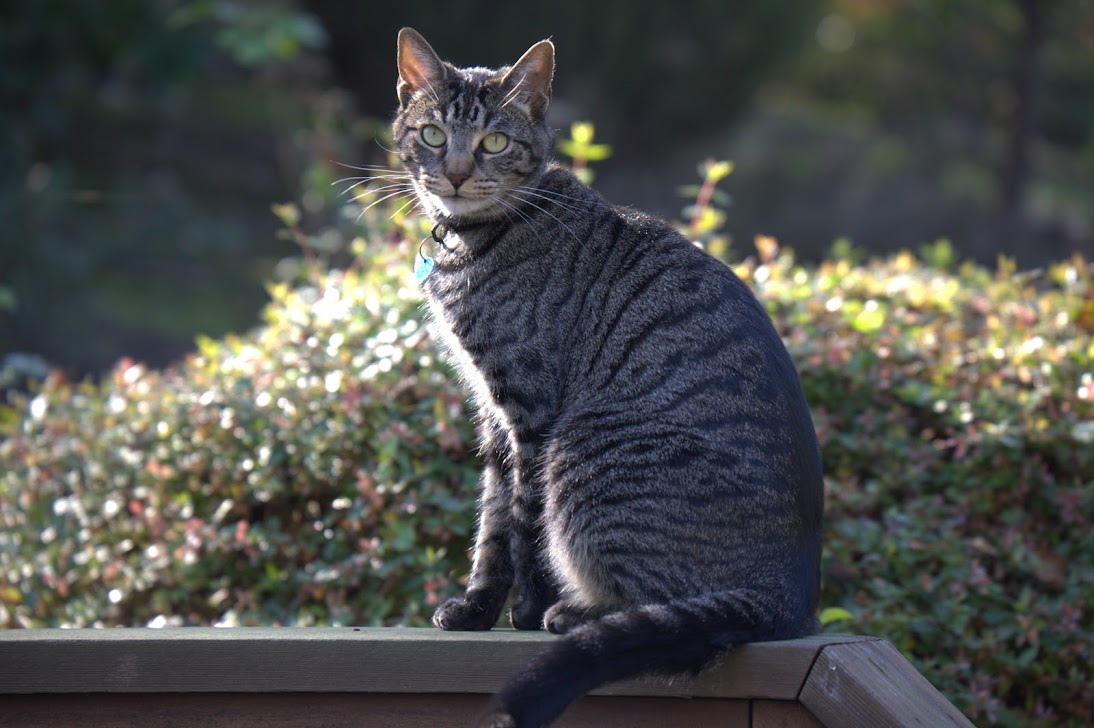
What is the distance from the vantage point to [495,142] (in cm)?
283

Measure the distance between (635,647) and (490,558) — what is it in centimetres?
74

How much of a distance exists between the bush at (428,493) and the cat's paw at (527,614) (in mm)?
422

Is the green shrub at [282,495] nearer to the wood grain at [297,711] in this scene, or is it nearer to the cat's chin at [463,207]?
the cat's chin at [463,207]

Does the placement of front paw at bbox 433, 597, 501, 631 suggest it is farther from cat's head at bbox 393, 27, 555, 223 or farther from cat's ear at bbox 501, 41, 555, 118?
cat's ear at bbox 501, 41, 555, 118

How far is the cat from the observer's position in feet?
7.45

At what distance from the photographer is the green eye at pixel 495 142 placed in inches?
111

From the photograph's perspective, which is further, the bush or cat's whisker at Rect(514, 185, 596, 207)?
the bush

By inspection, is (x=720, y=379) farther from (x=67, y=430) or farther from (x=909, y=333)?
(x=67, y=430)

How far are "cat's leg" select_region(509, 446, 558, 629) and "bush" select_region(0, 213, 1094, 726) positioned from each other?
439mm

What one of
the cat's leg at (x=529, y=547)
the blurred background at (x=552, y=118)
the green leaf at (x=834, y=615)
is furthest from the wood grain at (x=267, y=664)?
the blurred background at (x=552, y=118)

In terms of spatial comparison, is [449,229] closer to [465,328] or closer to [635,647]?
[465,328]

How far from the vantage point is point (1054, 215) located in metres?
16.4

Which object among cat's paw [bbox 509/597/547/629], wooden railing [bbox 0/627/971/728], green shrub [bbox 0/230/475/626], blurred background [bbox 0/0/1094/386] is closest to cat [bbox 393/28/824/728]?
cat's paw [bbox 509/597/547/629]

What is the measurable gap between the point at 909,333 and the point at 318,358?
6.04 ft
